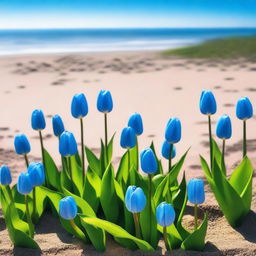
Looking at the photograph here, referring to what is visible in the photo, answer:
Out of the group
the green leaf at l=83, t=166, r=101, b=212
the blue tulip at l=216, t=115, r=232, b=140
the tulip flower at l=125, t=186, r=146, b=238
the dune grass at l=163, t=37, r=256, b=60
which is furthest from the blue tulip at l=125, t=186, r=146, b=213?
the dune grass at l=163, t=37, r=256, b=60

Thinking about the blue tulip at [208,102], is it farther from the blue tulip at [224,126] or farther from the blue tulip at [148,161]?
the blue tulip at [148,161]

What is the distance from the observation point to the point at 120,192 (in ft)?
8.11

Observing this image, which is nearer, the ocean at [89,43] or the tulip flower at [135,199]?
the tulip flower at [135,199]

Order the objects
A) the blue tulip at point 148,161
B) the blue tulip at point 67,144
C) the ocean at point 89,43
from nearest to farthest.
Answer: the blue tulip at point 148,161 → the blue tulip at point 67,144 → the ocean at point 89,43

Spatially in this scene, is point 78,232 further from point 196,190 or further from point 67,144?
point 196,190

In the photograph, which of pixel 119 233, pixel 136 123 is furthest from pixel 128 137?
pixel 119 233

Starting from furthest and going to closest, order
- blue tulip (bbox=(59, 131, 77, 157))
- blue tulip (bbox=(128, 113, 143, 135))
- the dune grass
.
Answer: the dune grass, blue tulip (bbox=(128, 113, 143, 135)), blue tulip (bbox=(59, 131, 77, 157))

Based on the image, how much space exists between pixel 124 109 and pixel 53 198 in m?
3.31

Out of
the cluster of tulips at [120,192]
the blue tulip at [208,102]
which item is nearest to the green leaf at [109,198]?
the cluster of tulips at [120,192]

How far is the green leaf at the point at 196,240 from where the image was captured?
2.23 m

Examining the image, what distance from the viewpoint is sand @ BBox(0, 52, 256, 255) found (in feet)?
8.42

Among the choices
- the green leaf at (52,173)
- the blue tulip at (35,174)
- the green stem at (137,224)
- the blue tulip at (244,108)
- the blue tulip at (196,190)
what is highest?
the blue tulip at (244,108)

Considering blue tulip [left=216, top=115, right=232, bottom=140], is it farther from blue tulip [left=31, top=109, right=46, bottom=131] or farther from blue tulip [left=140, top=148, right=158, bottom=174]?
blue tulip [left=31, top=109, right=46, bottom=131]

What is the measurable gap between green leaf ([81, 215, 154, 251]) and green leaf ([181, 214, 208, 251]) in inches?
5.6
